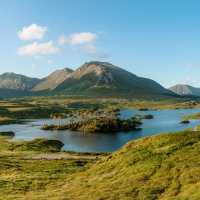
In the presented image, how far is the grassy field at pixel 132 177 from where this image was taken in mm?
45562

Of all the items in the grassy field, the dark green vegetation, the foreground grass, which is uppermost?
the grassy field

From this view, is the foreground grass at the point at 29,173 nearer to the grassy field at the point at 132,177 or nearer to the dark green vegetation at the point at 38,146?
the grassy field at the point at 132,177

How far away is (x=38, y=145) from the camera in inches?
5285

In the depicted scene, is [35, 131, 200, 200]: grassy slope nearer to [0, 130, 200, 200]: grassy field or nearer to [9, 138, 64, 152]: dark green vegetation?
[0, 130, 200, 200]: grassy field

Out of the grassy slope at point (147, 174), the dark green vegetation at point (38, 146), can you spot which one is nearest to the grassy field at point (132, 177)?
the grassy slope at point (147, 174)

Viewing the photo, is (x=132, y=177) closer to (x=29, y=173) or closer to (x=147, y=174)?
(x=147, y=174)

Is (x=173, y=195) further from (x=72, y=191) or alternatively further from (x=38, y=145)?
(x=38, y=145)

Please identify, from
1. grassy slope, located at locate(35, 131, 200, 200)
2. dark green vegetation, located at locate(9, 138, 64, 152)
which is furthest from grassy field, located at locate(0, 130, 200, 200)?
dark green vegetation, located at locate(9, 138, 64, 152)

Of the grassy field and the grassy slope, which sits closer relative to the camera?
the grassy slope

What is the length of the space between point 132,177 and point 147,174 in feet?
6.79

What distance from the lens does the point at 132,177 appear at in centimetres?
5169

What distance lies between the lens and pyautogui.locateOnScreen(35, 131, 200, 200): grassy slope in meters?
45.1

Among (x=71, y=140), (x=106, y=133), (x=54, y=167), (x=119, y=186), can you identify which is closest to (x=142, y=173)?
(x=119, y=186)

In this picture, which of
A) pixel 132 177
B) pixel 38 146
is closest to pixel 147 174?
pixel 132 177
